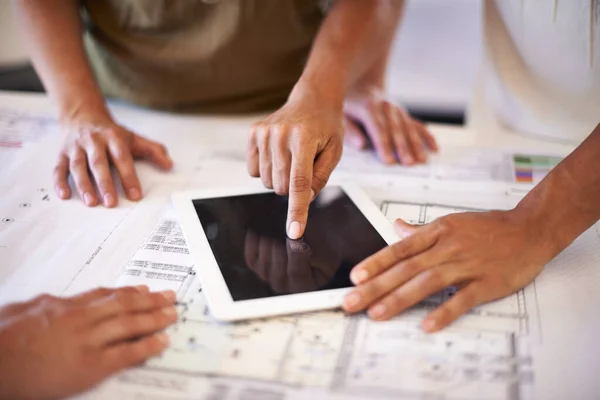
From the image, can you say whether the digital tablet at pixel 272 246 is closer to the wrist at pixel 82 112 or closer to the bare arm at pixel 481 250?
the bare arm at pixel 481 250

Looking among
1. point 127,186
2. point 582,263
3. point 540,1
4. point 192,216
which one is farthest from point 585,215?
point 127,186

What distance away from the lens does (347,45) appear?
109 cm

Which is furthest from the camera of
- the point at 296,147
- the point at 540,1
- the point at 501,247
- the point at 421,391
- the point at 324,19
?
the point at 324,19

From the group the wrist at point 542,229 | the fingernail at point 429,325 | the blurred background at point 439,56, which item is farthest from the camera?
the blurred background at point 439,56

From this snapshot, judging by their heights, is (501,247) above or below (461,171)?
above

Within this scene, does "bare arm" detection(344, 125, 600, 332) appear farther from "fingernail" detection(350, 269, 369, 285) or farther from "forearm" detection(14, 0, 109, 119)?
"forearm" detection(14, 0, 109, 119)

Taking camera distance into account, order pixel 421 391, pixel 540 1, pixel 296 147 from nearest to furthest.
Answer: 1. pixel 421 391
2. pixel 296 147
3. pixel 540 1

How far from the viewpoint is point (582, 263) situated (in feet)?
2.67

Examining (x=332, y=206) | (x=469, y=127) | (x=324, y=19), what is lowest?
(x=469, y=127)

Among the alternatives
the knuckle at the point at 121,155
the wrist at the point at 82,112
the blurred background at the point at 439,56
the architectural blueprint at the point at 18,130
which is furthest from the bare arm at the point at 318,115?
the blurred background at the point at 439,56

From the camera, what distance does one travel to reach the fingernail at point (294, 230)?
0.83 meters

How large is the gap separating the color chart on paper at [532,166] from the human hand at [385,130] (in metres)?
0.15

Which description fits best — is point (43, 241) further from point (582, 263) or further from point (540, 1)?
point (540, 1)

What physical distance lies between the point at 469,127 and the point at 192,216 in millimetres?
636
